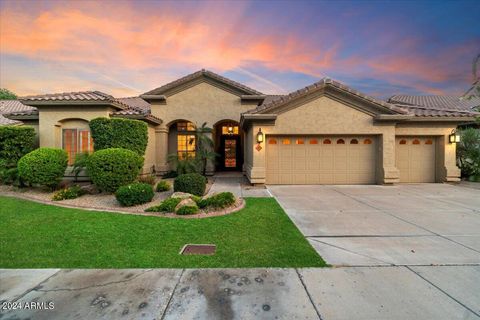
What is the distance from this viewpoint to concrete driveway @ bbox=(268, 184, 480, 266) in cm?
397

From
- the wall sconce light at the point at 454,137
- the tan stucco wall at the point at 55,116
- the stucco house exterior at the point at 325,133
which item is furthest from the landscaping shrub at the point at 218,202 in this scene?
the wall sconce light at the point at 454,137

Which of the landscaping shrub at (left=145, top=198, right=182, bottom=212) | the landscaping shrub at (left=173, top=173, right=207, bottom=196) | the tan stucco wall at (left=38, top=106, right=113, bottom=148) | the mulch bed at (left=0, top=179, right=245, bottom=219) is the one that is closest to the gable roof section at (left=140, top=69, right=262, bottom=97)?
the tan stucco wall at (left=38, top=106, right=113, bottom=148)

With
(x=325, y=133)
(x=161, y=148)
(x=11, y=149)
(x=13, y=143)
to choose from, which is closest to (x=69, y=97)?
(x=13, y=143)

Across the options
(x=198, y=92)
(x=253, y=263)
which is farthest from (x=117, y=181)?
(x=198, y=92)

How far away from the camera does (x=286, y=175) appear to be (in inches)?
456

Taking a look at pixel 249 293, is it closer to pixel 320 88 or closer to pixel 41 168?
pixel 41 168

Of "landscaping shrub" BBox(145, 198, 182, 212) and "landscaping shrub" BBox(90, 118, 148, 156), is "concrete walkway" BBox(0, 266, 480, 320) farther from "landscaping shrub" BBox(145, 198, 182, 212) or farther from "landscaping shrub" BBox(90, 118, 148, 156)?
"landscaping shrub" BBox(90, 118, 148, 156)

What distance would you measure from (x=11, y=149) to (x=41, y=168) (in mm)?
2856

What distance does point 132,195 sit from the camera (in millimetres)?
7207

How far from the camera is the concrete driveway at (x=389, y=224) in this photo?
13.0 feet

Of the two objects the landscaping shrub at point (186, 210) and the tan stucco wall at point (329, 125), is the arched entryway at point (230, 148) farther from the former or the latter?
the landscaping shrub at point (186, 210)

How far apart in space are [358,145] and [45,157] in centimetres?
1478

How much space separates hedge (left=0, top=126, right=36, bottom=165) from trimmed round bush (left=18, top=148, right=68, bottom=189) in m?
1.65

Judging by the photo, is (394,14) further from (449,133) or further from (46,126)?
(46,126)
